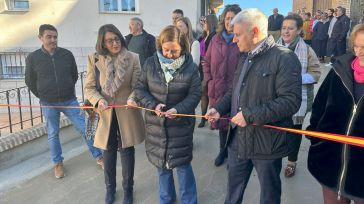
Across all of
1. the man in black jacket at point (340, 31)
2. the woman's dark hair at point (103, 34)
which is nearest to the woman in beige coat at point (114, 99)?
the woman's dark hair at point (103, 34)

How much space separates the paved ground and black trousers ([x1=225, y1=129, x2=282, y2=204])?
0.75 m

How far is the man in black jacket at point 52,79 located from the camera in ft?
13.3

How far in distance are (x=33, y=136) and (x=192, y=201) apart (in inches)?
108

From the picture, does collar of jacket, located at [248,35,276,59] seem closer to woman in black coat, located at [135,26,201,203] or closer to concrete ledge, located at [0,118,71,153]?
woman in black coat, located at [135,26,201,203]

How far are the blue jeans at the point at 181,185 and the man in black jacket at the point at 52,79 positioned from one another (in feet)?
5.32

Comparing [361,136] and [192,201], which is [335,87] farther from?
[192,201]

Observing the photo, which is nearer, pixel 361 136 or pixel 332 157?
pixel 361 136

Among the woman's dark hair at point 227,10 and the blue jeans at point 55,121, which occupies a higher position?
the woman's dark hair at point 227,10

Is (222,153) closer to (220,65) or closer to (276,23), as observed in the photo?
(220,65)

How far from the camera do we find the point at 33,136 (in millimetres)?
4805

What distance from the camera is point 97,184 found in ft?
13.1

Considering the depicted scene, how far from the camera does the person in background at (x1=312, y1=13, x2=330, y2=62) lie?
1263 cm

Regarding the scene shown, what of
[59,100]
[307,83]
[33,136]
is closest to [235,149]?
[307,83]

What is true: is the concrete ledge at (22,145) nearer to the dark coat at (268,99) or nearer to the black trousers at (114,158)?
the black trousers at (114,158)
